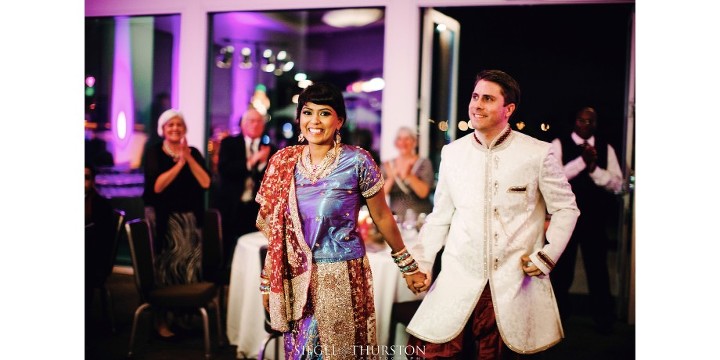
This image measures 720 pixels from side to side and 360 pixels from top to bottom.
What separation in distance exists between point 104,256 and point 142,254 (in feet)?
1.64

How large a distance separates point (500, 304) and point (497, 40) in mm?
1351

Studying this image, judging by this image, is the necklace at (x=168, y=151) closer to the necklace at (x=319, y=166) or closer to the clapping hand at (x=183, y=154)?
the clapping hand at (x=183, y=154)

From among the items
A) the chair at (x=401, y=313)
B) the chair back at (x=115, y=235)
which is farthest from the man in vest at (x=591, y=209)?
the chair back at (x=115, y=235)

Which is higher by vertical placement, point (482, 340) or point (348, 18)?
point (348, 18)

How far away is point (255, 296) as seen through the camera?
3588mm

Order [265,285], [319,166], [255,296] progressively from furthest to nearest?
[255,296], [265,285], [319,166]

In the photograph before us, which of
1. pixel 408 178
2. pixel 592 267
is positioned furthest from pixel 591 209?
pixel 408 178

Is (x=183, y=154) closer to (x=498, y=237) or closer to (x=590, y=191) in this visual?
(x=498, y=237)

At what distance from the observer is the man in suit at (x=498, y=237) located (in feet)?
8.22

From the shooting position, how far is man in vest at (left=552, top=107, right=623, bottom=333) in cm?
357

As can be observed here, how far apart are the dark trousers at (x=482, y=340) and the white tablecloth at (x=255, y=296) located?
62 cm

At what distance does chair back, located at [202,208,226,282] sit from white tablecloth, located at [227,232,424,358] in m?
0.29
